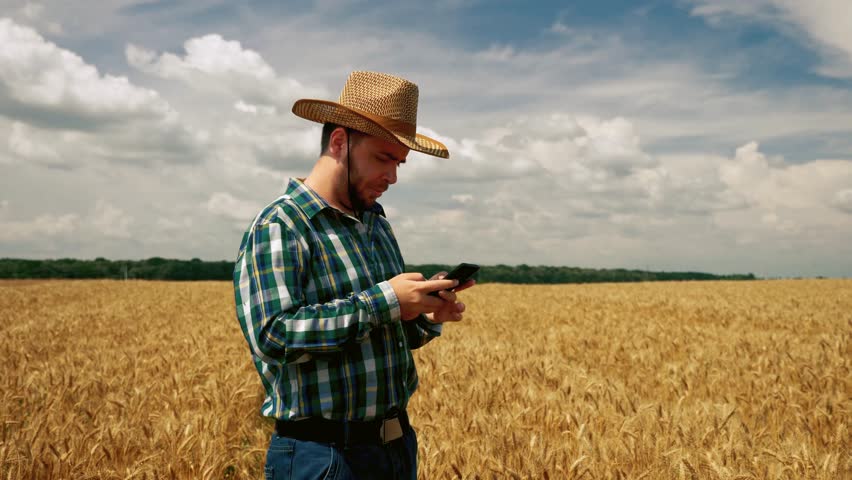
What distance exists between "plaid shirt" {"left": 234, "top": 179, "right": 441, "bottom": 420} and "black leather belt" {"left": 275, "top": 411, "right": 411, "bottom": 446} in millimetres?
34

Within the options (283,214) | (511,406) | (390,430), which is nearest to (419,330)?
(390,430)

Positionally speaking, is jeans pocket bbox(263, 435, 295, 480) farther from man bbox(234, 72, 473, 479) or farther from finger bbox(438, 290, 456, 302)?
finger bbox(438, 290, 456, 302)

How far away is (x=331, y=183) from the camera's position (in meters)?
2.15

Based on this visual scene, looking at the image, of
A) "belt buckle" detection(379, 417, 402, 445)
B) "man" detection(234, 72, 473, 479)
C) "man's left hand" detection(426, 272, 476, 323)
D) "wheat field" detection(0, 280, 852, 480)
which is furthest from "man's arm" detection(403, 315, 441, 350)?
"wheat field" detection(0, 280, 852, 480)

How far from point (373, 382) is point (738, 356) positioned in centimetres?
789

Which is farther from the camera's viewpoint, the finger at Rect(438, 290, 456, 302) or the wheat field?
the wheat field

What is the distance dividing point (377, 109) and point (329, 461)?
1240 millimetres

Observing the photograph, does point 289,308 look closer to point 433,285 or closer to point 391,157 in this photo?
point 433,285

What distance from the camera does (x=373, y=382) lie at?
2068mm

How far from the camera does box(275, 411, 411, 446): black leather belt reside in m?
2.01

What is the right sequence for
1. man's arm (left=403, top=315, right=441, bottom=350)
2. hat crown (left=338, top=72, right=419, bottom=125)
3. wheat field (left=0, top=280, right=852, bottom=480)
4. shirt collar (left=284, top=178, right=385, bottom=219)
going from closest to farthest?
shirt collar (left=284, top=178, right=385, bottom=219) < hat crown (left=338, top=72, right=419, bottom=125) < man's arm (left=403, top=315, right=441, bottom=350) < wheat field (left=0, top=280, right=852, bottom=480)

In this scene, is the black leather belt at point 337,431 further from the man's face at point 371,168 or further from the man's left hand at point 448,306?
the man's face at point 371,168

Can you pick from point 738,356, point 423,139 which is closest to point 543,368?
point 738,356

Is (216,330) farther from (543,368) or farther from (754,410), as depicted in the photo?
(754,410)
